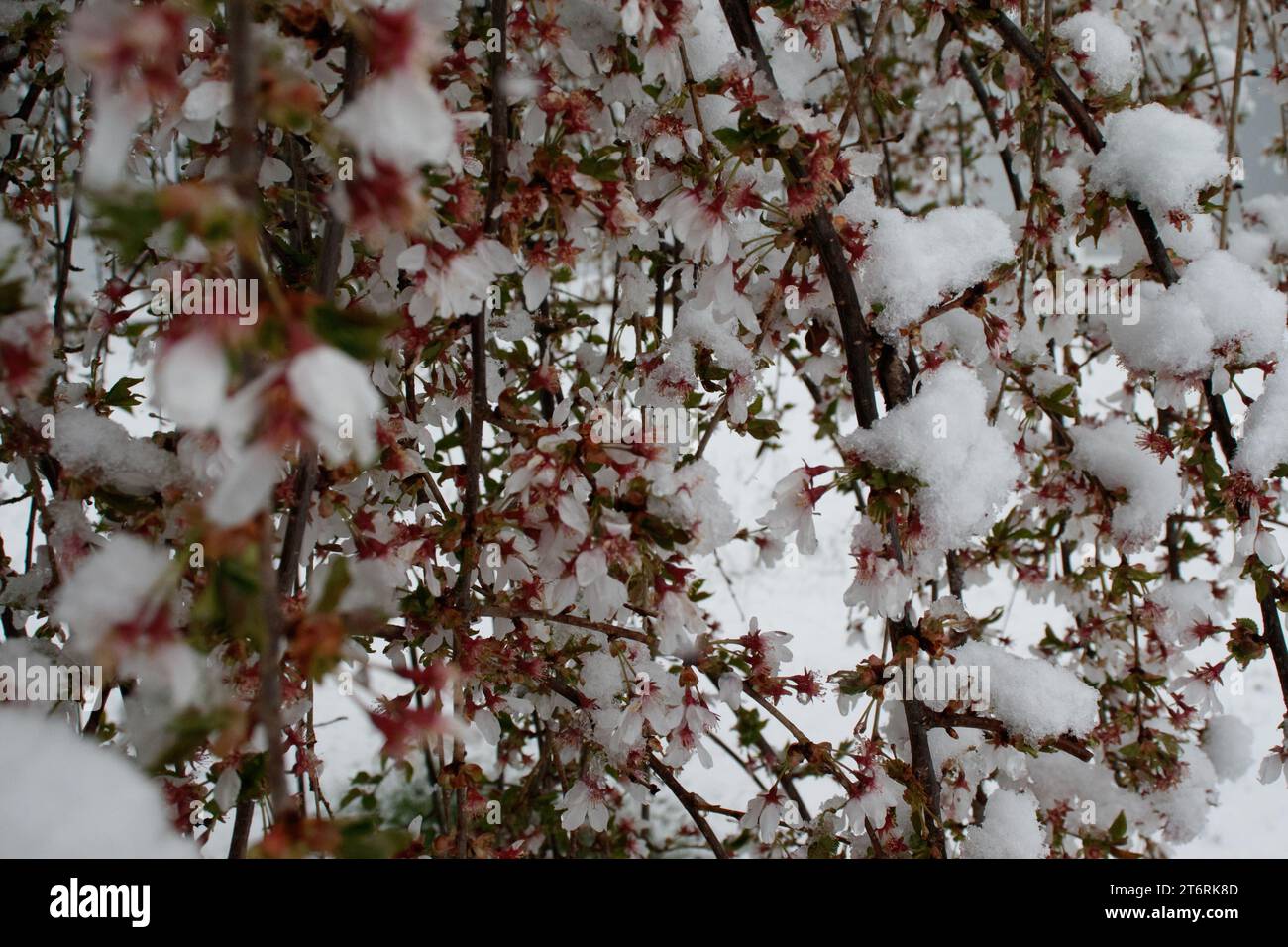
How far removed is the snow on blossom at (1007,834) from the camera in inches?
44.8

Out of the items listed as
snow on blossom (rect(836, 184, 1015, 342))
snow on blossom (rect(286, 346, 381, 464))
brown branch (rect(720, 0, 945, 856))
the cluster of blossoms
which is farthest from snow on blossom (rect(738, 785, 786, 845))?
snow on blossom (rect(286, 346, 381, 464))

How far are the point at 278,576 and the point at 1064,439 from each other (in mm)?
1132

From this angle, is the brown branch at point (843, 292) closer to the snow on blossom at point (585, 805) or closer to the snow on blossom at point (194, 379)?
the snow on blossom at point (585, 805)

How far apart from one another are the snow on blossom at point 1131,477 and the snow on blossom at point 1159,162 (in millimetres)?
310

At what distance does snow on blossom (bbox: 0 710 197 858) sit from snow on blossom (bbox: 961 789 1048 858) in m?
0.91

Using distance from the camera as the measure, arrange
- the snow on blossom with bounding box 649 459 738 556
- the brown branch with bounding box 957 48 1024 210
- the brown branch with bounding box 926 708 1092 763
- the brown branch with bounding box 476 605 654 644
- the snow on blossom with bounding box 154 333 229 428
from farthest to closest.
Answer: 1. the brown branch with bounding box 957 48 1024 210
2. the brown branch with bounding box 926 708 1092 763
3. the brown branch with bounding box 476 605 654 644
4. the snow on blossom with bounding box 649 459 738 556
5. the snow on blossom with bounding box 154 333 229 428

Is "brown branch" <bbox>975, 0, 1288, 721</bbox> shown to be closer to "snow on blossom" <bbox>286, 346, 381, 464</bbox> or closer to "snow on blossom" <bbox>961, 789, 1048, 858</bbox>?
"snow on blossom" <bbox>961, 789, 1048, 858</bbox>

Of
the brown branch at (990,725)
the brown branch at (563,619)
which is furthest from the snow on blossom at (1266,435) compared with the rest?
the brown branch at (563,619)

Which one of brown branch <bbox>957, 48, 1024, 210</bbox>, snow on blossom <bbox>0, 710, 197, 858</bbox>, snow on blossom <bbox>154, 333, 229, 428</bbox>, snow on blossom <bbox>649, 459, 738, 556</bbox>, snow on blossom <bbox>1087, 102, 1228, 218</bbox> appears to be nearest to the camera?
snow on blossom <bbox>154, 333, 229, 428</bbox>

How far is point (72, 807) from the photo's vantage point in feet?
2.02

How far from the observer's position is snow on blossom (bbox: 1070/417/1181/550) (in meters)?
Answer: 1.19

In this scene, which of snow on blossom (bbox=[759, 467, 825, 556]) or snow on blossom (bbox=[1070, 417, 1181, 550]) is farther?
snow on blossom (bbox=[1070, 417, 1181, 550])

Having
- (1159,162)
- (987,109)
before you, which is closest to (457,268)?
(1159,162)
